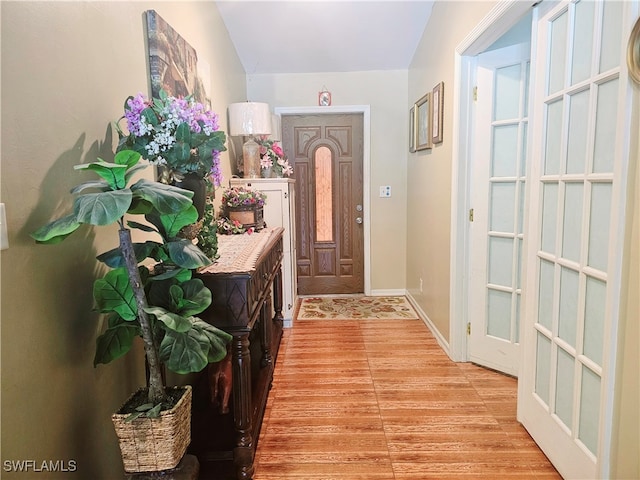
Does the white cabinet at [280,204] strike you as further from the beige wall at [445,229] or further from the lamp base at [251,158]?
the beige wall at [445,229]

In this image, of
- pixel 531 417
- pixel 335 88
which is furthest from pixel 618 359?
pixel 335 88

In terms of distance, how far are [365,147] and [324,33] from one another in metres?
1.22

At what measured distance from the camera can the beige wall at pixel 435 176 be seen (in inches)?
111

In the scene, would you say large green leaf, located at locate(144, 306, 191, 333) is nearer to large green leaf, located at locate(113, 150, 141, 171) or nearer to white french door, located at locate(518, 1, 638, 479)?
large green leaf, located at locate(113, 150, 141, 171)

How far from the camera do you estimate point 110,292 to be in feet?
4.00

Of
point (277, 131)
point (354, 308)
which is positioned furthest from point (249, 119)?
point (354, 308)

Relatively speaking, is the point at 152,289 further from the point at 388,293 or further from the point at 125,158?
the point at 388,293

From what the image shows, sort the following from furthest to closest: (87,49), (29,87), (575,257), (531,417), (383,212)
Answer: (383,212) < (531,417) < (575,257) < (87,49) < (29,87)

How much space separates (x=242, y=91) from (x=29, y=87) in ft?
10.6

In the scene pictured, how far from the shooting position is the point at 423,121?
362 cm

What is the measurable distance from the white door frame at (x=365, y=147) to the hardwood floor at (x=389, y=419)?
146cm

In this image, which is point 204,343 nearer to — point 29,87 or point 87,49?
point 29,87

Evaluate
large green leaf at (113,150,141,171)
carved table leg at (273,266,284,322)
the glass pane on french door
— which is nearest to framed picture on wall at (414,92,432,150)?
the glass pane on french door

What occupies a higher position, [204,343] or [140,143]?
[140,143]
